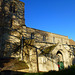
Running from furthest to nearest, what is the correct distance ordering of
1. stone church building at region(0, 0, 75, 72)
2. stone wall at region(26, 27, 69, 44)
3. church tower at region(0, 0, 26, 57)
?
1. stone wall at region(26, 27, 69, 44)
2. church tower at region(0, 0, 26, 57)
3. stone church building at region(0, 0, 75, 72)

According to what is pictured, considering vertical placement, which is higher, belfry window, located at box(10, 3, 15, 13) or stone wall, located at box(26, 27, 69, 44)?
belfry window, located at box(10, 3, 15, 13)

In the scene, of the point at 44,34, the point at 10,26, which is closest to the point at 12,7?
the point at 10,26

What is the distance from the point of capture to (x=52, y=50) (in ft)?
44.8

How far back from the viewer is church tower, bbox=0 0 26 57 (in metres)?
14.3

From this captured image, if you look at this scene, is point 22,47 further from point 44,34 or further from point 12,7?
point 44,34

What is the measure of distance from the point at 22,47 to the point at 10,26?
5.05 m

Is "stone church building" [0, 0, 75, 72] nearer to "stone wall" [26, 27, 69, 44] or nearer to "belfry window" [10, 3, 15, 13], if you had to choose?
"belfry window" [10, 3, 15, 13]

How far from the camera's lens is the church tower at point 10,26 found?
14.3 metres

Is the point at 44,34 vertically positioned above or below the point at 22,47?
above

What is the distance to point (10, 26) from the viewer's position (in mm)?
16328

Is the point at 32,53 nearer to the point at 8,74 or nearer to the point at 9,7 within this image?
the point at 8,74

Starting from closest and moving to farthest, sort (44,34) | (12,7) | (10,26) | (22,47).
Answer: (22,47), (10,26), (12,7), (44,34)

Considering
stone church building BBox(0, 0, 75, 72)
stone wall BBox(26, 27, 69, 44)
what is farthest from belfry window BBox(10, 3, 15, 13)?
stone wall BBox(26, 27, 69, 44)

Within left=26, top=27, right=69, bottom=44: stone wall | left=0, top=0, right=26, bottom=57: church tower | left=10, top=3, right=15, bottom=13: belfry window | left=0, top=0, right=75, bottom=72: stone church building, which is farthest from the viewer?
left=26, top=27, right=69, bottom=44: stone wall
